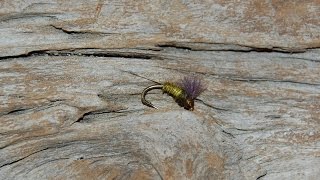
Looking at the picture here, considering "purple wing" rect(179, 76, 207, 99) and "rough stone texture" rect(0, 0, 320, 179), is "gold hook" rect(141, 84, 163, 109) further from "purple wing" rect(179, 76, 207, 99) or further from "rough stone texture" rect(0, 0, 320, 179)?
"purple wing" rect(179, 76, 207, 99)

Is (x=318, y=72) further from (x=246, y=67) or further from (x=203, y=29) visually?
(x=203, y=29)

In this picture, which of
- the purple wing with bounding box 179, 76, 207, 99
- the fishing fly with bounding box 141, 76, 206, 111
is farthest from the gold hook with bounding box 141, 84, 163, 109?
the purple wing with bounding box 179, 76, 207, 99

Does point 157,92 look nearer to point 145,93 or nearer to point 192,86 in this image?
point 145,93

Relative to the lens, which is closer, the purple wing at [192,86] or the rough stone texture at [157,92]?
the rough stone texture at [157,92]

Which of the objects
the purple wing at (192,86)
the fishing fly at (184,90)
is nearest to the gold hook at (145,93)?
the fishing fly at (184,90)

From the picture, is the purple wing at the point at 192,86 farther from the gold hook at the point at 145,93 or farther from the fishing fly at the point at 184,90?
the gold hook at the point at 145,93
